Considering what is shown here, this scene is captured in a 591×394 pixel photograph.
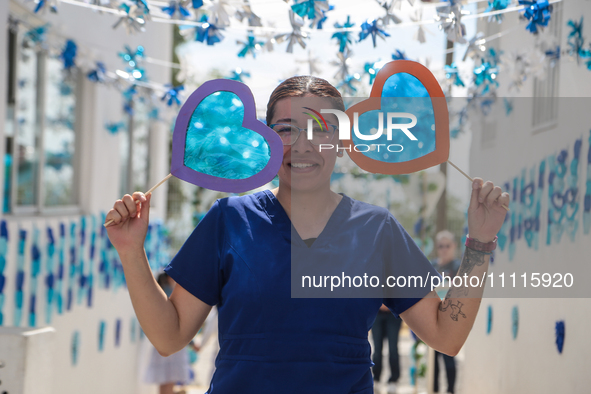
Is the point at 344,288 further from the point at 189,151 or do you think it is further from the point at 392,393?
the point at 392,393

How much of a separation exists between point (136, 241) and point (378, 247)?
59 centimetres

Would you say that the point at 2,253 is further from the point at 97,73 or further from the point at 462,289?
the point at 462,289

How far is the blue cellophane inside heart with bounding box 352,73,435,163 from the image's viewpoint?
63.3 inches

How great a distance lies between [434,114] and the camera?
1.62 metres

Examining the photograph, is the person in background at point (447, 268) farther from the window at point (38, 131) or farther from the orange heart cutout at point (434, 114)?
the orange heart cutout at point (434, 114)

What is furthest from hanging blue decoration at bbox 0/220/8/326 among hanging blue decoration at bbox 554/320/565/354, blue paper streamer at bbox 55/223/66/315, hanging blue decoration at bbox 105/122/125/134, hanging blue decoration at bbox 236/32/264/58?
hanging blue decoration at bbox 554/320/565/354

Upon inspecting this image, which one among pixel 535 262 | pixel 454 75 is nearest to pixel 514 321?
pixel 535 262

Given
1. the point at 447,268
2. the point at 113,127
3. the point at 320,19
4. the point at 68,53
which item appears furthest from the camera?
the point at 447,268

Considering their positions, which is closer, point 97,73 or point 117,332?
point 97,73

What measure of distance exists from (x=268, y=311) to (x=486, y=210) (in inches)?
23.1

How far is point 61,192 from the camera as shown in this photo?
450 cm

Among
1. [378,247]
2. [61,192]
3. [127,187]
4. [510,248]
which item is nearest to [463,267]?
[378,247]

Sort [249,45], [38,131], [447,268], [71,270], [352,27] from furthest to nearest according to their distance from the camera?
1. [447,268]
2. [71,270]
3. [38,131]
4. [249,45]
5. [352,27]

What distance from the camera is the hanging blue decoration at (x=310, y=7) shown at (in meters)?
2.12
